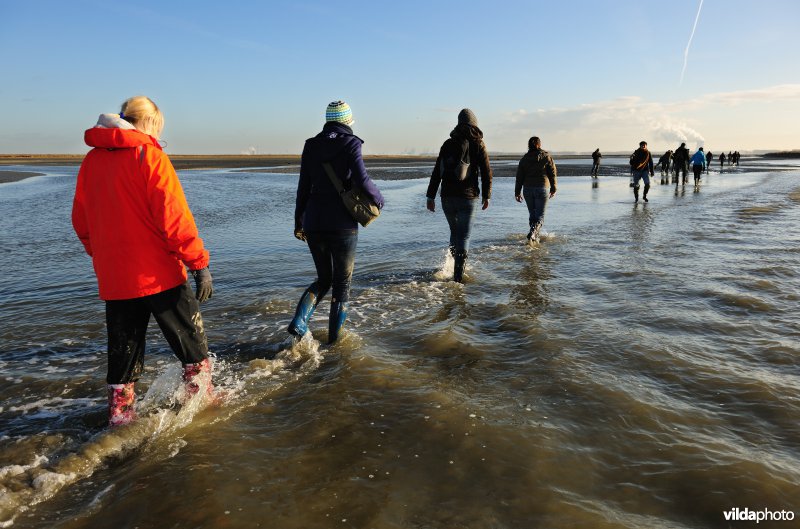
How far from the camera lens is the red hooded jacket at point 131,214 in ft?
8.86

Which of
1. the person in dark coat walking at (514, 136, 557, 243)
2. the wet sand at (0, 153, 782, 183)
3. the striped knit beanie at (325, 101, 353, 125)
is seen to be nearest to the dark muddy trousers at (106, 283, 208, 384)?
the striped knit beanie at (325, 101, 353, 125)

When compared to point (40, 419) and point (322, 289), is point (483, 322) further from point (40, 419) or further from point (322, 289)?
point (40, 419)

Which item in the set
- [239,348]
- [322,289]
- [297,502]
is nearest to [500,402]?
[297,502]

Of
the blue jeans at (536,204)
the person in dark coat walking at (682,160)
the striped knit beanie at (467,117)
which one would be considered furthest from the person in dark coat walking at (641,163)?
the striped knit beanie at (467,117)

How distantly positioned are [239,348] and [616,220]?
37.0 ft

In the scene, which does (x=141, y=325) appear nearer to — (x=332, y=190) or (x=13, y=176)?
(x=332, y=190)

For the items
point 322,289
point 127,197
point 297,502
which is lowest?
point 297,502

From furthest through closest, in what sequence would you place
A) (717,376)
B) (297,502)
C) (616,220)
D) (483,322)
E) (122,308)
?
(616,220) → (483,322) → (717,376) → (122,308) → (297,502)

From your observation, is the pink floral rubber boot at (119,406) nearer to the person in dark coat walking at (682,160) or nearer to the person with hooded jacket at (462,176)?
the person with hooded jacket at (462,176)

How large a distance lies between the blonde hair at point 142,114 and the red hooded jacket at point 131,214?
5.1 inches

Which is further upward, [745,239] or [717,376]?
[745,239]

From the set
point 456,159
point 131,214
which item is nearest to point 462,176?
point 456,159

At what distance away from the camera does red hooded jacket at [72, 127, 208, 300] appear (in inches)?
106

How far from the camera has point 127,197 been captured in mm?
2738
